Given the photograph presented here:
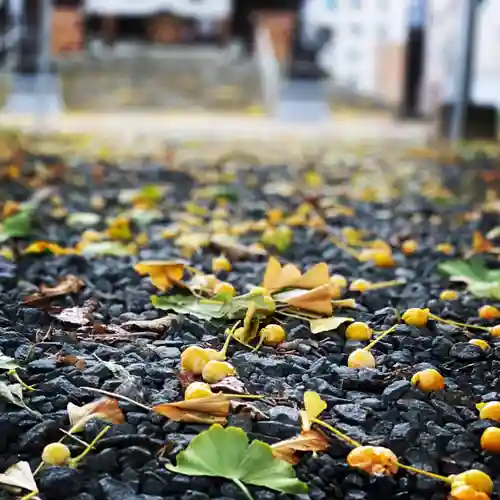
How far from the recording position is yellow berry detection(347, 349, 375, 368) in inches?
49.2

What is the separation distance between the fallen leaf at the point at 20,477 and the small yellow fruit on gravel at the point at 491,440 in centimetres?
53

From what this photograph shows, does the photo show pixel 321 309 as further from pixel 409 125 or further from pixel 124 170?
pixel 409 125

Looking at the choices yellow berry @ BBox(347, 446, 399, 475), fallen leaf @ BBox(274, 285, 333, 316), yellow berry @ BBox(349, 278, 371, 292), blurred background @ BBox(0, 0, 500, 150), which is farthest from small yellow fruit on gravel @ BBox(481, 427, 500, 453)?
blurred background @ BBox(0, 0, 500, 150)

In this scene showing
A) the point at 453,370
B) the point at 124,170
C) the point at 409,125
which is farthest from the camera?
the point at 409,125

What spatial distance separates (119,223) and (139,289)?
745 millimetres

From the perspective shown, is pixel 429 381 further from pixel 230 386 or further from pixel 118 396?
pixel 118 396

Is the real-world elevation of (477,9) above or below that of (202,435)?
above

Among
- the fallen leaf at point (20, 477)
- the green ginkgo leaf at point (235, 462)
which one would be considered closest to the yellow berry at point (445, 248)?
the green ginkgo leaf at point (235, 462)

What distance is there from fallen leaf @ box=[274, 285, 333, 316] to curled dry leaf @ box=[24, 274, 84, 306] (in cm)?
43

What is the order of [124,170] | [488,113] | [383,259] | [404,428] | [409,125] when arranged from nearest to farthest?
[404,428]
[383,259]
[124,170]
[488,113]
[409,125]

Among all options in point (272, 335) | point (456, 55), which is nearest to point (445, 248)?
point (272, 335)

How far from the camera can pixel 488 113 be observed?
20.2 ft

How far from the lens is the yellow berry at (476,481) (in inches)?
36.7

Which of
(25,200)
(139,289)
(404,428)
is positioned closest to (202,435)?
(404,428)
